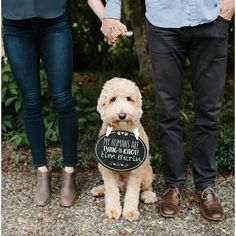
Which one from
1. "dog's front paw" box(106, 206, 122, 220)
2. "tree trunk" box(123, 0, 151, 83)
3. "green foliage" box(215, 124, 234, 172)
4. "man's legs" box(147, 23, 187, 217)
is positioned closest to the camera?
"man's legs" box(147, 23, 187, 217)

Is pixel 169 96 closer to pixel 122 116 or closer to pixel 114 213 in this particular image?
pixel 122 116

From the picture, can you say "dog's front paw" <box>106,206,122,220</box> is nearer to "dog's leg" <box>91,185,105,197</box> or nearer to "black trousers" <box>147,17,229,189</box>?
"dog's leg" <box>91,185,105,197</box>

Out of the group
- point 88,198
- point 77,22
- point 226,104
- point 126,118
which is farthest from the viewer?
point 77,22

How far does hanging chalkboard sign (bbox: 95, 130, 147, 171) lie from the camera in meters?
3.59

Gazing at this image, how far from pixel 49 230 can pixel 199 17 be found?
1.75m

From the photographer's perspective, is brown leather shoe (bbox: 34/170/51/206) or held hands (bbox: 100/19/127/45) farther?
brown leather shoe (bbox: 34/170/51/206)

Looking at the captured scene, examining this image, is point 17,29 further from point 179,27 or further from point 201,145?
point 201,145

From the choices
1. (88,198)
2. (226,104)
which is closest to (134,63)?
(226,104)

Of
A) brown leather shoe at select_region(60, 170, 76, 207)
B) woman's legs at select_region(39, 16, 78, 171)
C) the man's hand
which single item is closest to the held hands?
woman's legs at select_region(39, 16, 78, 171)

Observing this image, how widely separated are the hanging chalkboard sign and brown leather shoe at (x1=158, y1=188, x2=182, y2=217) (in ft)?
1.06

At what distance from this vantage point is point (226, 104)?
5387 mm

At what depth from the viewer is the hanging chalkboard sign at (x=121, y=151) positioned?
3.59 m

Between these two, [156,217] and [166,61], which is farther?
[156,217]

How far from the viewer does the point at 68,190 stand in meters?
3.80
